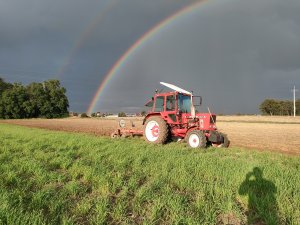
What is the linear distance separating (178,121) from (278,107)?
10185 centimetres

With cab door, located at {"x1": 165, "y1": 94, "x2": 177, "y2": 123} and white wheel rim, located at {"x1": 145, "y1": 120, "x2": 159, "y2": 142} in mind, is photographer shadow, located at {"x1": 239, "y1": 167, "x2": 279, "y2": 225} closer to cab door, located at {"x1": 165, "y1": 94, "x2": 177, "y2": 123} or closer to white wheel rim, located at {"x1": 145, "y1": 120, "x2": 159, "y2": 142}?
cab door, located at {"x1": 165, "y1": 94, "x2": 177, "y2": 123}

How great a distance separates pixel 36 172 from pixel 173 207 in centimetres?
381

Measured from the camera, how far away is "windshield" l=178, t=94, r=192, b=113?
1398 centimetres

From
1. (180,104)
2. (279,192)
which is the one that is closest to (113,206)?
(279,192)

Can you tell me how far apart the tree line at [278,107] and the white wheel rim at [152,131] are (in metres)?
99.8

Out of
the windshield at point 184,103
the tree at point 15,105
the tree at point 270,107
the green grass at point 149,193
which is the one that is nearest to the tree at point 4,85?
the tree at point 15,105

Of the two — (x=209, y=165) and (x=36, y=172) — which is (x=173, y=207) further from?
(x=36, y=172)

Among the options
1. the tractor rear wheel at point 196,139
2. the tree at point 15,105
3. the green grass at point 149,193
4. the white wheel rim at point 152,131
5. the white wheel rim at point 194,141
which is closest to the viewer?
the green grass at point 149,193

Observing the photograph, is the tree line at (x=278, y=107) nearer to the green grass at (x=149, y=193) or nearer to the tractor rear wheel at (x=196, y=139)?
the tractor rear wheel at (x=196, y=139)

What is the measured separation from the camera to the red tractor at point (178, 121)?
12914 millimetres

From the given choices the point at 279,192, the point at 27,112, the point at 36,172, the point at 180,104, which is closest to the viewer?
the point at 279,192

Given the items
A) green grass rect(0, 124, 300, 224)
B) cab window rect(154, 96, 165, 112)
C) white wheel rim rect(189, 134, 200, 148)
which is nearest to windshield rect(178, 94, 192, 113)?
cab window rect(154, 96, 165, 112)

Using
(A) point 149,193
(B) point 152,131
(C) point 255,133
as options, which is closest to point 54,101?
(C) point 255,133

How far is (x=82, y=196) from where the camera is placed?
5.63 m
